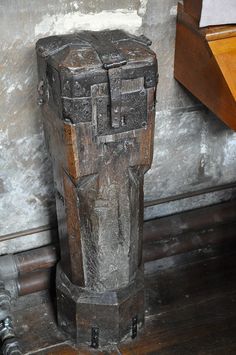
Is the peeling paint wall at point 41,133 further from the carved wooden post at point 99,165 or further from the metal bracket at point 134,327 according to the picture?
the metal bracket at point 134,327

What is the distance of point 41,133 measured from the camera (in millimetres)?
2424

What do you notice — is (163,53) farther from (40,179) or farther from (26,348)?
(26,348)

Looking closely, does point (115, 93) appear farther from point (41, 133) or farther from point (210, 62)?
point (41, 133)

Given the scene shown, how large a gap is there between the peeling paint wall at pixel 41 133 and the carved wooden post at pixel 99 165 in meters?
0.22

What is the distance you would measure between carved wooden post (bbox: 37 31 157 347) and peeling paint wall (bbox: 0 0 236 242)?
0.22 metres

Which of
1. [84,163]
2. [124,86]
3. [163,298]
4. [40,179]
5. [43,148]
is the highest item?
[124,86]

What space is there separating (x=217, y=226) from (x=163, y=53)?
3.26 feet

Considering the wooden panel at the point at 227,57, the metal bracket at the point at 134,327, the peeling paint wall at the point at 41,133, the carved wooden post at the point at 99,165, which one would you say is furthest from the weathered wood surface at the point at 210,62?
the metal bracket at the point at 134,327

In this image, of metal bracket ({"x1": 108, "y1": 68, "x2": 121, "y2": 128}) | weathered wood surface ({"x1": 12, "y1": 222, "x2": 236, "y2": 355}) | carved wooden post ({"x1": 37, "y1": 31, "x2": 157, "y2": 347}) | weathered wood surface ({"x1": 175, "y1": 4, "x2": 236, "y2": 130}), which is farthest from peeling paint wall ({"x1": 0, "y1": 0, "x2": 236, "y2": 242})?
metal bracket ({"x1": 108, "y1": 68, "x2": 121, "y2": 128})

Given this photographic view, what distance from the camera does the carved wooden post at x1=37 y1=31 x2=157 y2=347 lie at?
1.83 metres

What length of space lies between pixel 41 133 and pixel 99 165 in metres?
0.54

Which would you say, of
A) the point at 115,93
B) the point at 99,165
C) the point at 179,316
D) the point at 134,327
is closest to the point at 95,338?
the point at 134,327

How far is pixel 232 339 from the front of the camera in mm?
2473

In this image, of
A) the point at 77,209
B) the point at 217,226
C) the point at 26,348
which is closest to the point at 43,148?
the point at 77,209
